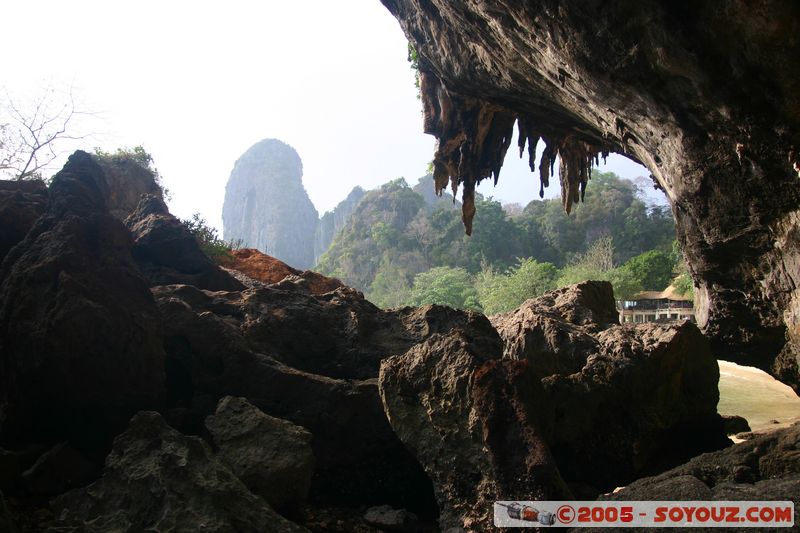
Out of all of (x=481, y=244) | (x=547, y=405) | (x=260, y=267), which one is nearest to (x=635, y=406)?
(x=547, y=405)

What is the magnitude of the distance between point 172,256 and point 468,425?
4.83m

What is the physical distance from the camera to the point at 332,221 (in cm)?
8500

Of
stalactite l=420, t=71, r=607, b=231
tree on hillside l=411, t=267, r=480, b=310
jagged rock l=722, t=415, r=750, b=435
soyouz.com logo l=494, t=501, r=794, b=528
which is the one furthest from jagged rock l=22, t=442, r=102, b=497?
tree on hillside l=411, t=267, r=480, b=310

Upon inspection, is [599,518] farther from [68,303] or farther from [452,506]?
[68,303]

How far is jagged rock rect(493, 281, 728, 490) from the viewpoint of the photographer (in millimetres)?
4547

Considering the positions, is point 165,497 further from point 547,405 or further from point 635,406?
point 635,406

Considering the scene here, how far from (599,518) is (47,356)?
3.69m

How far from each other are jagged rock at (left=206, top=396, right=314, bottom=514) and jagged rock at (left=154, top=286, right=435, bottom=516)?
0.61 m

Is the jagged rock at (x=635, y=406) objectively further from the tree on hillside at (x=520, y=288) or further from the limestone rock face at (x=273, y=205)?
the limestone rock face at (x=273, y=205)

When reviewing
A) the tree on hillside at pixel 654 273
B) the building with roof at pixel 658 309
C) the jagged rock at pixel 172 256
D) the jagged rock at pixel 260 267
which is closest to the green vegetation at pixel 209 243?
the jagged rock at pixel 260 267

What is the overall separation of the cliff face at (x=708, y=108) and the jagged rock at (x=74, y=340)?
13.2 ft

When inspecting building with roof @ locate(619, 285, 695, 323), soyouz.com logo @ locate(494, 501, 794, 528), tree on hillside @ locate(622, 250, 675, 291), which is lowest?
soyouz.com logo @ locate(494, 501, 794, 528)

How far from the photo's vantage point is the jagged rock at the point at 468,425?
3.03 meters

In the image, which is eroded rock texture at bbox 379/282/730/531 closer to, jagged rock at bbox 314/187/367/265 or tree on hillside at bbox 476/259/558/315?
tree on hillside at bbox 476/259/558/315
